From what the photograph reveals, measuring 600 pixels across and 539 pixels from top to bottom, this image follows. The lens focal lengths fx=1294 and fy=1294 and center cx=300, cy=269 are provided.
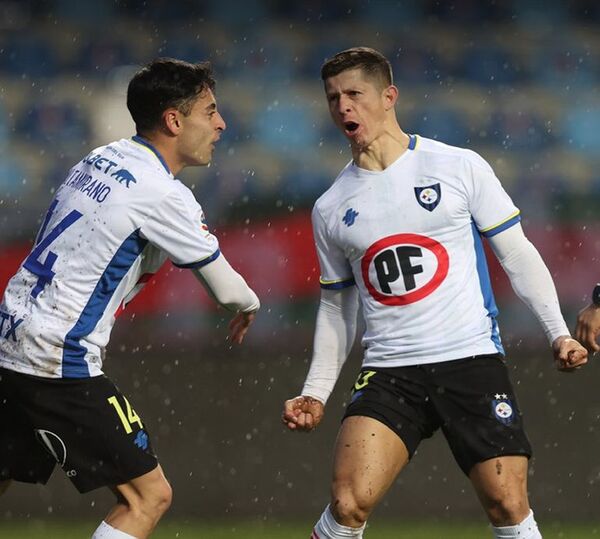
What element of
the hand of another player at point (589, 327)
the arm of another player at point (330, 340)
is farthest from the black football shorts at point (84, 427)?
the hand of another player at point (589, 327)

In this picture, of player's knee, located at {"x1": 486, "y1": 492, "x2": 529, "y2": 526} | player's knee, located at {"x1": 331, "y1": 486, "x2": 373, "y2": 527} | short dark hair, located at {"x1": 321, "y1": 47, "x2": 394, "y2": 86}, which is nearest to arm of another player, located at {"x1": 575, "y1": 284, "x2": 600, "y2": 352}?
player's knee, located at {"x1": 486, "y1": 492, "x2": 529, "y2": 526}

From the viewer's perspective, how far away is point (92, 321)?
443 centimetres

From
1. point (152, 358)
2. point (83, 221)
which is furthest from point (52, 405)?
point (152, 358)

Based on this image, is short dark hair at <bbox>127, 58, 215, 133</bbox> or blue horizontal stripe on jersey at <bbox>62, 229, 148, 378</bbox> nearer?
blue horizontal stripe on jersey at <bbox>62, 229, 148, 378</bbox>

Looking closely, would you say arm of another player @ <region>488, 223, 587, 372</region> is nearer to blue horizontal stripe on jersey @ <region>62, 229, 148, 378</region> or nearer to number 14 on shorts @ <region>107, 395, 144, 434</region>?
blue horizontal stripe on jersey @ <region>62, 229, 148, 378</region>

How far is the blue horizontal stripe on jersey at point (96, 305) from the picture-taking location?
439cm

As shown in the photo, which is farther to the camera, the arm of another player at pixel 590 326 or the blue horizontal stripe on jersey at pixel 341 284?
the blue horizontal stripe on jersey at pixel 341 284

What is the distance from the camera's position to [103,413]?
4352 millimetres

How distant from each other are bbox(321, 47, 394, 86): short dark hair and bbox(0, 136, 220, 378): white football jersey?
32.4 inches

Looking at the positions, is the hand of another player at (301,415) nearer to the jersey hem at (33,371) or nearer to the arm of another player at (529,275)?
the jersey hem at (33,371)

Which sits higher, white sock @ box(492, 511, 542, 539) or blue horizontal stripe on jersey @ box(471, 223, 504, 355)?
blue horizontal stripe on jersey @ box(471, 223, 504, 355)

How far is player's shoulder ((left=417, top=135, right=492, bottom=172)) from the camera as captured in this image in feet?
15.6

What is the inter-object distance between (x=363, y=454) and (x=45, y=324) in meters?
1.17

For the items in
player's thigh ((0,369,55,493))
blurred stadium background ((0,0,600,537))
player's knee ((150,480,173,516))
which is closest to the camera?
player's knee ((150,480,173,516))
